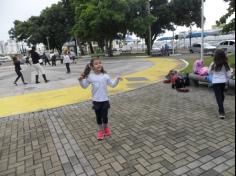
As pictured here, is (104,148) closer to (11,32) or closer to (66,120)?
(66,120)

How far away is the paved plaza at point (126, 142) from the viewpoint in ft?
12.3

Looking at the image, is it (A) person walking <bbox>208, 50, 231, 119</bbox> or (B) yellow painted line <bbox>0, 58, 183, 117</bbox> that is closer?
(A) person walking <bbox>208, 50, 231, 119</bbox>

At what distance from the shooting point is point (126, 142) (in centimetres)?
471

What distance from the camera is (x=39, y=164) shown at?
409 centimetres

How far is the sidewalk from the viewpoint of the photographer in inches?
148

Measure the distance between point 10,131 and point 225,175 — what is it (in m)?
4.69

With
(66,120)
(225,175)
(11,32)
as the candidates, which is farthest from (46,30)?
(225,175)

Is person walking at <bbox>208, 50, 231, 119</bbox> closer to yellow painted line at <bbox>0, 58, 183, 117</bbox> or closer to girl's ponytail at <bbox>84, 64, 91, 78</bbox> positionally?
girl's ponytail at <bbox>84, 64, 91, 78</bbox>

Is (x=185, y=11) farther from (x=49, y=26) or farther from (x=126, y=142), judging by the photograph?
→ (x=126, y=142)

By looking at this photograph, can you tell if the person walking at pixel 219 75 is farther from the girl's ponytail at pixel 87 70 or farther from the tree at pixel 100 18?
the tree at pixel 100 18

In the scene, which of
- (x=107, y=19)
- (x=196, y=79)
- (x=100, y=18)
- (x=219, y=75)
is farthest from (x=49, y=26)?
(x=219, y=75)

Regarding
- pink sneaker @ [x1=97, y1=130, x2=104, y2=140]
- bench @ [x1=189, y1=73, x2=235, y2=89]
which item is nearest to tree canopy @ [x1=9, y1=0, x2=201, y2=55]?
bench @ [x1=189, y1=73, x2=235, y2=89]

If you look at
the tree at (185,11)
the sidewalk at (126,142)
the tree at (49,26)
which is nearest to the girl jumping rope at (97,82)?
the sidewalk at (126,142)

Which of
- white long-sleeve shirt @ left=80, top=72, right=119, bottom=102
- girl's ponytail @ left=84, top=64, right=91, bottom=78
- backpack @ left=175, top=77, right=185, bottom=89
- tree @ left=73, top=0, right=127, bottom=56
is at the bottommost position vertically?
backpack @ left=175, top=77, right=185, bottom=89
